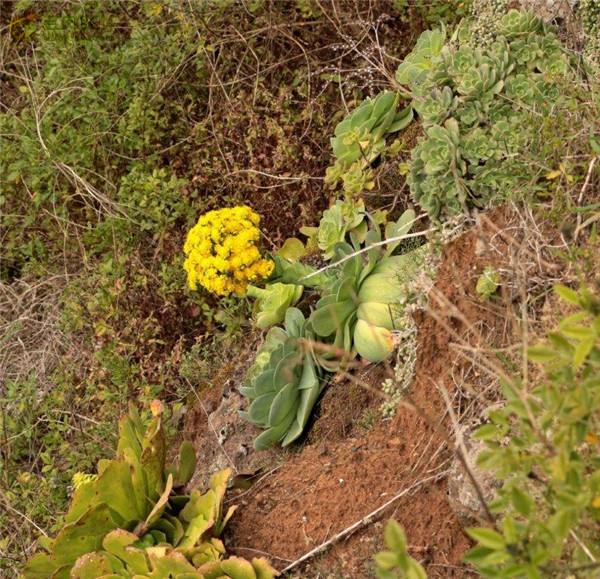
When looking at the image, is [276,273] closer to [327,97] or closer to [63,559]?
[327,97]

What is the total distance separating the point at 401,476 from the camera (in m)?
3.05

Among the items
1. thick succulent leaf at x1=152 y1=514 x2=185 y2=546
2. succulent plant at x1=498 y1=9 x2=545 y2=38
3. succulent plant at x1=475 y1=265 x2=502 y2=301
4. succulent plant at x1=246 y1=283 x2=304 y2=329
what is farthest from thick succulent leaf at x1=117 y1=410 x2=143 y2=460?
succulent plant at x1=498 y1=9 x2=545 y2=38

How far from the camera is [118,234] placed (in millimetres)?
5516

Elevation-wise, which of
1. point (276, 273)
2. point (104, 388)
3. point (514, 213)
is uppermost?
point (514, 213)

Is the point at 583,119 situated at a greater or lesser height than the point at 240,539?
greater

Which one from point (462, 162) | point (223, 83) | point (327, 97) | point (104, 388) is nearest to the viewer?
point (462, 162)

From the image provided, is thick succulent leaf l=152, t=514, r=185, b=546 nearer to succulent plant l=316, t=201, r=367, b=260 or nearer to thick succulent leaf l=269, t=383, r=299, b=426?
thick succulent leaf l=269, t=383, r=299, b=426

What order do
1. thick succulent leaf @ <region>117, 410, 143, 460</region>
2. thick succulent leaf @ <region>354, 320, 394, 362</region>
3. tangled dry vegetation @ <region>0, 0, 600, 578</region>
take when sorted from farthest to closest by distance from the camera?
1. thick succulent leaf @ <region>354, 320, 394, 362</region>
2. thick succulent leaf @ <region>117, 410, 143, 460</region>
3. tangled dry vegetation @ <region>0, 0, 600, 578</region>

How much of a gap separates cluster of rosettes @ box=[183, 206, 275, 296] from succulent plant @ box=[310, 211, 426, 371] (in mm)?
540

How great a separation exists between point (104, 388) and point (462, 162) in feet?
8.20

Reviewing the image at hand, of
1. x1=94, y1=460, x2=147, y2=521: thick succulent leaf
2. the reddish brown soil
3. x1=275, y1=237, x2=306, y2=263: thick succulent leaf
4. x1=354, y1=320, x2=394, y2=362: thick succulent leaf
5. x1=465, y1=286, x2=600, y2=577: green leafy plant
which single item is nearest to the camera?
x1=465, y1=286, x2=600, y2=577: green leafy plant

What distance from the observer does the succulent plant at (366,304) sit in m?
3.69

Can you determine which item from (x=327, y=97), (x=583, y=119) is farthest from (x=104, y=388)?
(x=583, y=119)

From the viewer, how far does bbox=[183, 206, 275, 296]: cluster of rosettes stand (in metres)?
4.30
